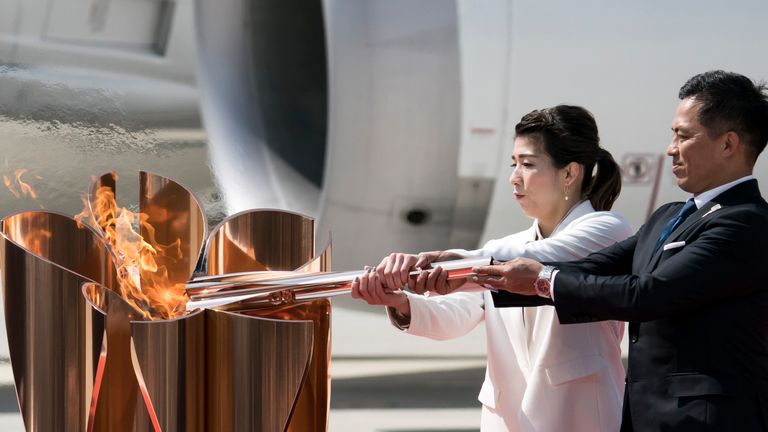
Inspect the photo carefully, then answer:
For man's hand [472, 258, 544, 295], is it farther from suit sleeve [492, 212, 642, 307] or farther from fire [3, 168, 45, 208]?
fire [3, 168, 45, 208]

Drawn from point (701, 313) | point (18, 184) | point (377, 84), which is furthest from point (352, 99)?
point (701, 313)

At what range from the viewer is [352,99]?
3.33 metres

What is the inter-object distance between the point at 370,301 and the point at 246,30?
80.1 inches

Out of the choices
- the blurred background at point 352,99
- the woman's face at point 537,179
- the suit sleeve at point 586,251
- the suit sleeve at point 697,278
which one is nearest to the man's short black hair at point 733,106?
the suit sleeve at point 697,278

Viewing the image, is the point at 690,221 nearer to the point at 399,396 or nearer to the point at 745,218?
the point at 745,218

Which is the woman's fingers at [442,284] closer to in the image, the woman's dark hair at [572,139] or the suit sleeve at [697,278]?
the suit sleeve at [697,278]

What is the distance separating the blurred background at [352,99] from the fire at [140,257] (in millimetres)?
1596

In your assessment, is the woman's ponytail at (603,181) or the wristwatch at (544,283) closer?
the wristwatch at (544,283)

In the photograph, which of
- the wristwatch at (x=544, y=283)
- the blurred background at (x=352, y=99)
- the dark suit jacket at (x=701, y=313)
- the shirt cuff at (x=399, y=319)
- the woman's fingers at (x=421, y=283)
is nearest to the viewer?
the dark suit jacket at (x=701, y=313)

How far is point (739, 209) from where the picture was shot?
54.1 inches

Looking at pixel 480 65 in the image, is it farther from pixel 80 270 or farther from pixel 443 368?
pixel 80 270

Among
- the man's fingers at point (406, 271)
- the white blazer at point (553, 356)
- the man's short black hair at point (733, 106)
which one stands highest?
the man's short black hair at point (733, 106)

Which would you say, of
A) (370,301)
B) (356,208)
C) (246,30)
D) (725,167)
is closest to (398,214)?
(356,208)

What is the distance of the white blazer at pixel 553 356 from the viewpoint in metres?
1.65
